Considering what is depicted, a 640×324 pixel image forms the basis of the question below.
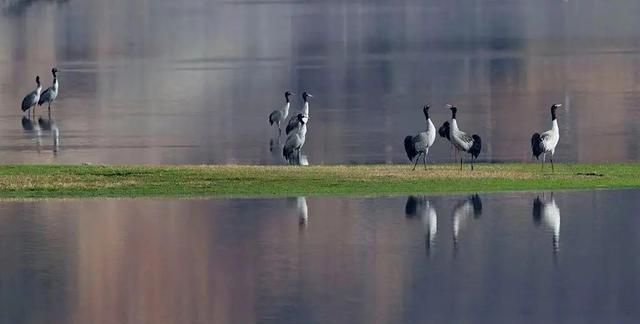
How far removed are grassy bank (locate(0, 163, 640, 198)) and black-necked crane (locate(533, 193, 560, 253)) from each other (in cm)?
172

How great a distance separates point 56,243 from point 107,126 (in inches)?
824

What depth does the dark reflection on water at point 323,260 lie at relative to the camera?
16.6m

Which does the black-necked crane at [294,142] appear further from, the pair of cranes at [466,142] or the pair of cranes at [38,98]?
the pair of cranes at [38,98]

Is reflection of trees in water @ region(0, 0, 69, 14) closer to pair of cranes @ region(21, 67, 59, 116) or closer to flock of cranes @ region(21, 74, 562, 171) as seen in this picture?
pair of cranes @ region(21, 67, 59, 116)

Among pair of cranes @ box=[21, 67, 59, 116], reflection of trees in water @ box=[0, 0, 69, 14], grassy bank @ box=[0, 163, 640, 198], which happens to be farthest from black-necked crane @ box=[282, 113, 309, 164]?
reflection of trees in water @ box=[0, 0, 69, 14]

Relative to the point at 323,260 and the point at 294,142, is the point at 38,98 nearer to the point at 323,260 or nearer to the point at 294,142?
the point at 294,142

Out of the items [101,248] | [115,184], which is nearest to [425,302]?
[101,248]

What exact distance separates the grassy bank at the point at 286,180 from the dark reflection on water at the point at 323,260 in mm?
891

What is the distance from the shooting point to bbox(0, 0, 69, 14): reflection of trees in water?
5000 inches

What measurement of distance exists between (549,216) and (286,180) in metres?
5.75

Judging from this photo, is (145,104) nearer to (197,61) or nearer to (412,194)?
(197,61)

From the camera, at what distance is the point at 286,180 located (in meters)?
Result: 27.4

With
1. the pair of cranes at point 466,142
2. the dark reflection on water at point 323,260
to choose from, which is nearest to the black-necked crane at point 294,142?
Result: the pair of cranes at point 466,142

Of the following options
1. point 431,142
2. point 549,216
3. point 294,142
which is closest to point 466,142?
point 431,142
